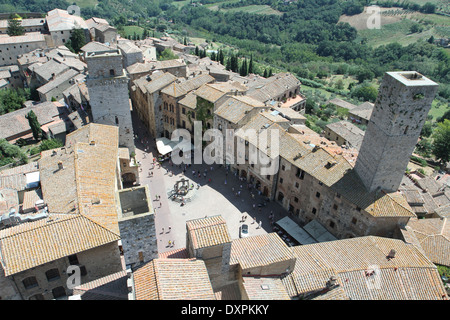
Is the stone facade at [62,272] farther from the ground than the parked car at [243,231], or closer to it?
farther from the ground

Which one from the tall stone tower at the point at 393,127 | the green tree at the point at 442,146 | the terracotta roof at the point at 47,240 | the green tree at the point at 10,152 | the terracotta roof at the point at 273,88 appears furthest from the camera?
the green tree at the point at 442,146

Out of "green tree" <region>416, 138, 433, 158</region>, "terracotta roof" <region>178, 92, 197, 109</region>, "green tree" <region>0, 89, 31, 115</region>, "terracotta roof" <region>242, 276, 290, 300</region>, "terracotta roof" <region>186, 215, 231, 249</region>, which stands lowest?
"green tree" <region>416, 138, 433, 158</region>

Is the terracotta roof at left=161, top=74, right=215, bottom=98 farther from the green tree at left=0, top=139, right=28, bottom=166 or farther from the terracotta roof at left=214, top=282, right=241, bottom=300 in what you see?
the terracotta roof at left=214, top=282, right=241, bottom=300

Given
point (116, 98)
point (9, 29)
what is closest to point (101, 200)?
point (116, 98)

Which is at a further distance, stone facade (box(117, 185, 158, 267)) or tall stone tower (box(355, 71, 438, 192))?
tall stone tower (box(355, 71, 438, 192))

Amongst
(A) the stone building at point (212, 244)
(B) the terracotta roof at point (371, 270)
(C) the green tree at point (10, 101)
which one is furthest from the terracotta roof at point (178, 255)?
(C) the green tree at point (10, 101)

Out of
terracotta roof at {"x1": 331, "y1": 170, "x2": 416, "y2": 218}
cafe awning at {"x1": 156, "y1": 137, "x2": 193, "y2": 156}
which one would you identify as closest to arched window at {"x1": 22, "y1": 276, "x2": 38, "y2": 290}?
cafe awning at {"x1": 156, "y1": 137, "x2": 193, "y2": 156}

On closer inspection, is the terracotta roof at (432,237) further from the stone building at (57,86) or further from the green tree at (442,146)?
the stone building at (57,86)

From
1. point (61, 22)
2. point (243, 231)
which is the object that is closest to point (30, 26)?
point (61, 22)
